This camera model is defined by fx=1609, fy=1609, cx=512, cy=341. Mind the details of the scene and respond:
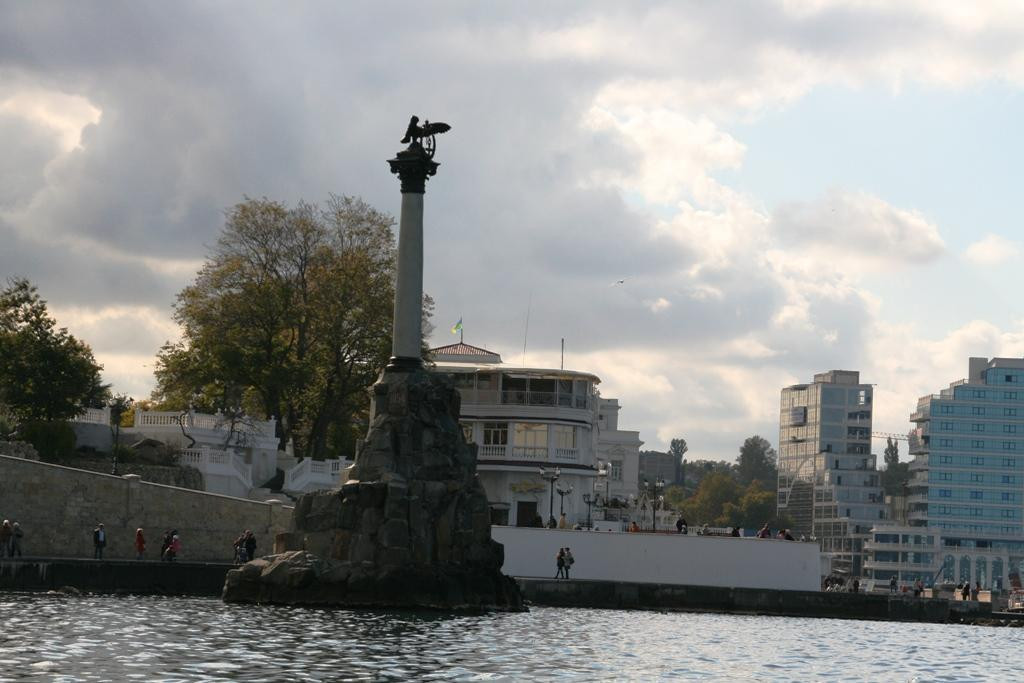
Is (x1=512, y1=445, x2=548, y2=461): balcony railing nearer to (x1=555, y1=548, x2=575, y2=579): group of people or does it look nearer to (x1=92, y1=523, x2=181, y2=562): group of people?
(x1=555, y1=548, x2=575, y2=579): group of people

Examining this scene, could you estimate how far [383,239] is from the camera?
70.9m

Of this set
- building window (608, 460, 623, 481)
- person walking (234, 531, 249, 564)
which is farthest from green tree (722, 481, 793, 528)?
person walking (234, 531, 249, 564)

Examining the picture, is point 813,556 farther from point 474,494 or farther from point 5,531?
point 5,531

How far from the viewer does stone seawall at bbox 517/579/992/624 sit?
54469 mm

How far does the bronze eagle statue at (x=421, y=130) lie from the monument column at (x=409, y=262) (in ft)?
1.96

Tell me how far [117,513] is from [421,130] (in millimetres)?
15100

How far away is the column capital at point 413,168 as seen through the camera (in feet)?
155

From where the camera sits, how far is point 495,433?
70.2 meters

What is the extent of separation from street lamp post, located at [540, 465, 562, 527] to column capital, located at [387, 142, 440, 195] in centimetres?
1858

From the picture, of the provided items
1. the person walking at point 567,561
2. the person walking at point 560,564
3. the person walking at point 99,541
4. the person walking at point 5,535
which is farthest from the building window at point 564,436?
the person walking at point 5,535

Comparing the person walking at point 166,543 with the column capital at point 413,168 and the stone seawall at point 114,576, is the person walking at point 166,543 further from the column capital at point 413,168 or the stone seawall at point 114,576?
the column capital at point 413,168

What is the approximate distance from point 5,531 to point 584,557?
74.9 feet

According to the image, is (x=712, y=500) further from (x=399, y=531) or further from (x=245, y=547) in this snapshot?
(x=399, y=531)

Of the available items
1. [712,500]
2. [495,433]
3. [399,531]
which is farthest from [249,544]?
[712,500]
